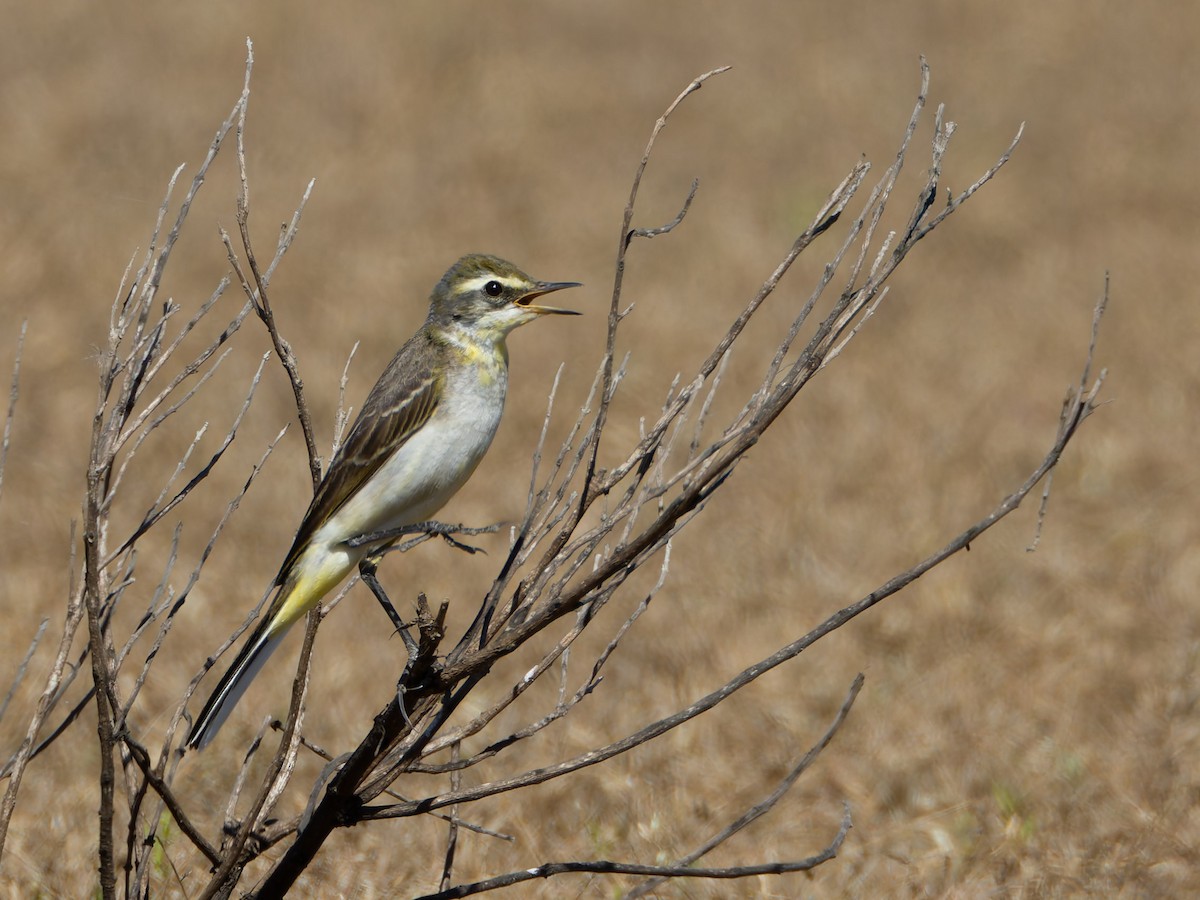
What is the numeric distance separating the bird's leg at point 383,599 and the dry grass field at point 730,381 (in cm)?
144

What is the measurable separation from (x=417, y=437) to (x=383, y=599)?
824mm

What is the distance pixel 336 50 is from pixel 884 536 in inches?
455

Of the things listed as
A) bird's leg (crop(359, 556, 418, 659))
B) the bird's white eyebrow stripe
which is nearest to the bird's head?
the bird's white eyebrow stripe

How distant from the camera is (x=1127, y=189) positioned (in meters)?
16.6

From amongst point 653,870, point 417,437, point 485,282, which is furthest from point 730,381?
point 653,870

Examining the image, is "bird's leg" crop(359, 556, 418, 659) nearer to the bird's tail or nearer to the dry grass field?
the bird's tail

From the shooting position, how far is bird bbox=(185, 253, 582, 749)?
4.76 m

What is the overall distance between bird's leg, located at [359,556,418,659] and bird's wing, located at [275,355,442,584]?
468 millimetres

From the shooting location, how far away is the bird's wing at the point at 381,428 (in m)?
5.02

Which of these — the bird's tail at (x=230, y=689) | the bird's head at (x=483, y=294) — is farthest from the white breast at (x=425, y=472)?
the bird's tail at (x=230, y=689)

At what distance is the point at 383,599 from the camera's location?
425cm

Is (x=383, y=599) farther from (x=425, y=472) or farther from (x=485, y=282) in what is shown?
(x=485, y=282)

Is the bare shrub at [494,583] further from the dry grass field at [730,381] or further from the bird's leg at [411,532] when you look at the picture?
the dry grass field at [730,381]

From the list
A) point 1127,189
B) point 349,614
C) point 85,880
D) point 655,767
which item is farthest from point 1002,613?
point 1127,189
